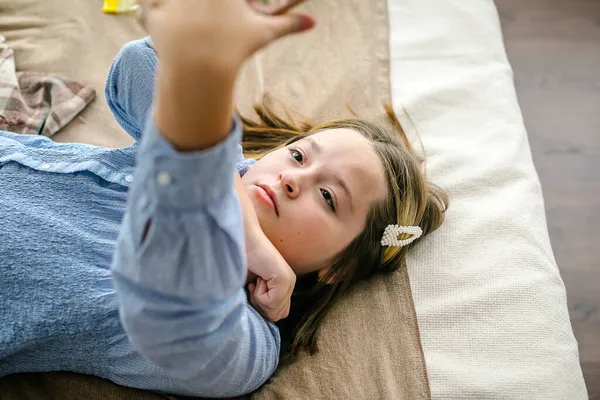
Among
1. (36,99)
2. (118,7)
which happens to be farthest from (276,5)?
(118,7)

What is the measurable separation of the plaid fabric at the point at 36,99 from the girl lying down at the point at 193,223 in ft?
0.57

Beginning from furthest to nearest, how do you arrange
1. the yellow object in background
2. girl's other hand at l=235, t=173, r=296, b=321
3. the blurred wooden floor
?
1. the blurred wooden floor
2. the yellow object in background
3. girl's other hand at l=235, t=173, r=296, b=321

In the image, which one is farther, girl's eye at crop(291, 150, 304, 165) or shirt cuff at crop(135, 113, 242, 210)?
girl's eye at crop(291, 150, 304, 165)

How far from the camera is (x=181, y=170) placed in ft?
1.51

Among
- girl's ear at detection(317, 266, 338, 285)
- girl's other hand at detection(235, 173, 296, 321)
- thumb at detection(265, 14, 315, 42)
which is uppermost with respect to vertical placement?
thumb at detection(265, 14, 315, 42)

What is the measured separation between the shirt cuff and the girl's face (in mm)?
448

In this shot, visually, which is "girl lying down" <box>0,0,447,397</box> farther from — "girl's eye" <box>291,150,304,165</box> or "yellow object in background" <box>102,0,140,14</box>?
"yellow object in background" <box>102,0,140,14</box>

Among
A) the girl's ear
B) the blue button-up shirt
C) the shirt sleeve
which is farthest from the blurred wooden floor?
the shirt sleeve

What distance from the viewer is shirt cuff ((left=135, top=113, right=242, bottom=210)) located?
1.50 feet

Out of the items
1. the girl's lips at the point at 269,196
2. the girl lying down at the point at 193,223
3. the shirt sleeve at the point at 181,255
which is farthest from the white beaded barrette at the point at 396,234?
the shirt sleeve at the point at 181,255

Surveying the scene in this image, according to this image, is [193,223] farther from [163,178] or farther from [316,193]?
[316,193]

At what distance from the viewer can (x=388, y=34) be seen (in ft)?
5.11

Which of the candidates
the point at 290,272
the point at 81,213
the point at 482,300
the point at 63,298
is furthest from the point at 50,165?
the point at 482,300

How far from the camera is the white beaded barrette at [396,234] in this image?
106cm
